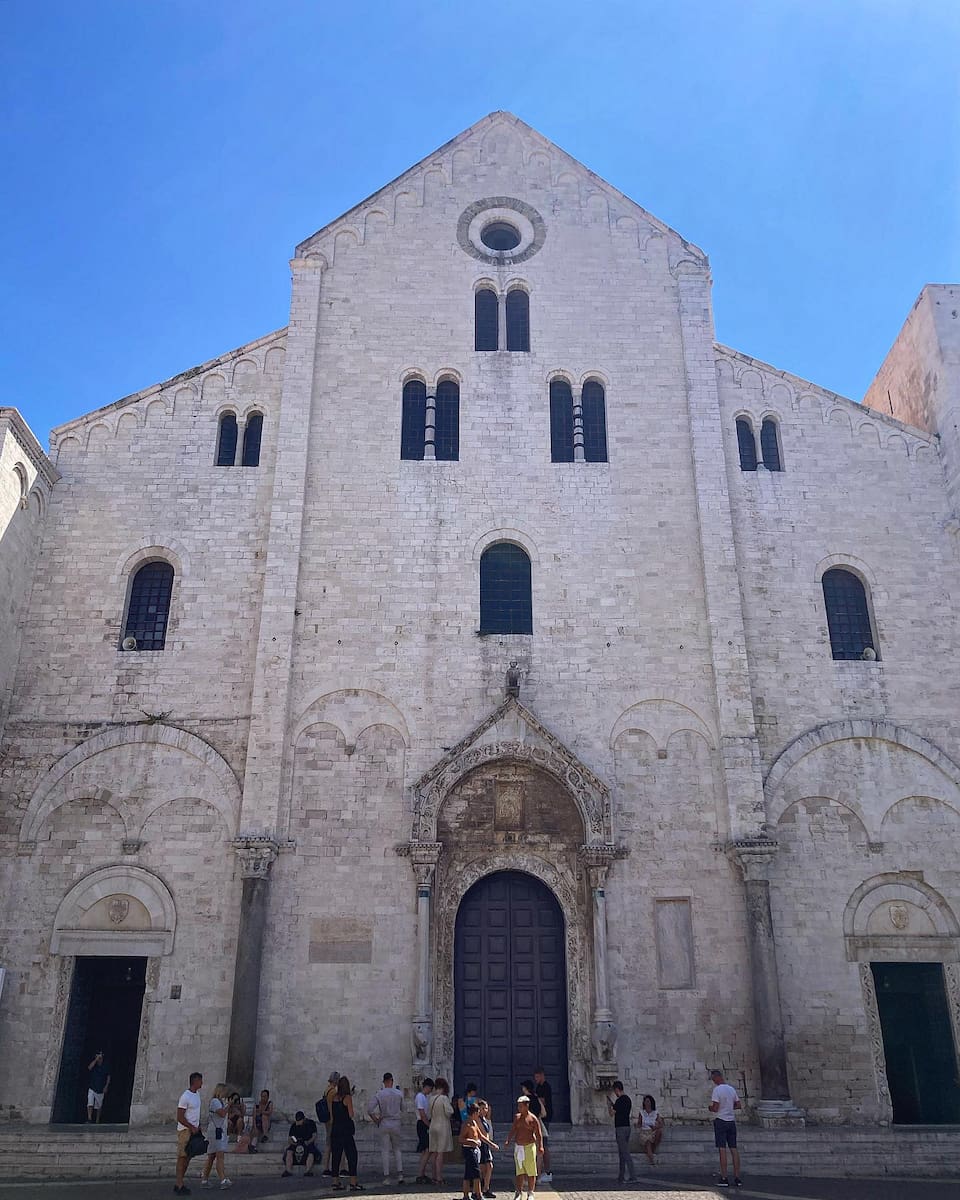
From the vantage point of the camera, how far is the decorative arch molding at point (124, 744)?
17922 mm

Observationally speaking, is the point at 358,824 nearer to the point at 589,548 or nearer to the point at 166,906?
the point at 166,906

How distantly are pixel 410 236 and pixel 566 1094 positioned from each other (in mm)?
17468

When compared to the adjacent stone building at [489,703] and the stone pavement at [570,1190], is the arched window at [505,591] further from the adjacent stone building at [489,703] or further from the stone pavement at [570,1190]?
the stone pavement at [570,1190]

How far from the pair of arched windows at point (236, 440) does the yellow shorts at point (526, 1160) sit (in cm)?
1381

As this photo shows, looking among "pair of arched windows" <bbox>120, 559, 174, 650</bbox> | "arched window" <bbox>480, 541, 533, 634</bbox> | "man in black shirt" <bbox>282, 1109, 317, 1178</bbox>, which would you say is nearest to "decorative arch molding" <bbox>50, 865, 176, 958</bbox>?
"pair of arched windows" <bbox>120, 559, 174, 650</bbox>

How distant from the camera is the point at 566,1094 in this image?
54.2 feet

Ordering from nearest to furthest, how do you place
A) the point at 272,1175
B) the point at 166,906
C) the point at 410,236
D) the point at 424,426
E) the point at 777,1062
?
1. the point at 272,1175
2. the point at 777,1062
3. the point at 166,906
4. the point at 424,426
5. the point at 410,236

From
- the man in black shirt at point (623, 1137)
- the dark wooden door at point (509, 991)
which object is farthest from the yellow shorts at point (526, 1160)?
the dark wooden door at point (509, 991)

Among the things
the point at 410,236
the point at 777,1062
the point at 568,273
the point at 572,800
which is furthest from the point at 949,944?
the point at 410,236

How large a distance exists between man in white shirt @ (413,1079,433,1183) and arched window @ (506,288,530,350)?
573 inches

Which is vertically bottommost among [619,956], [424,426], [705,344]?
[619,956]

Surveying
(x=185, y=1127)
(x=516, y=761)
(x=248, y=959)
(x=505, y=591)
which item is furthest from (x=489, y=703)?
(x=185, y=1127)

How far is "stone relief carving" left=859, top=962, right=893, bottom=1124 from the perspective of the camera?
54.3 feet

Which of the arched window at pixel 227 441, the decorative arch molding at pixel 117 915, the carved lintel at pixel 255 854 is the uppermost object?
the arched window at pixel 227 441
